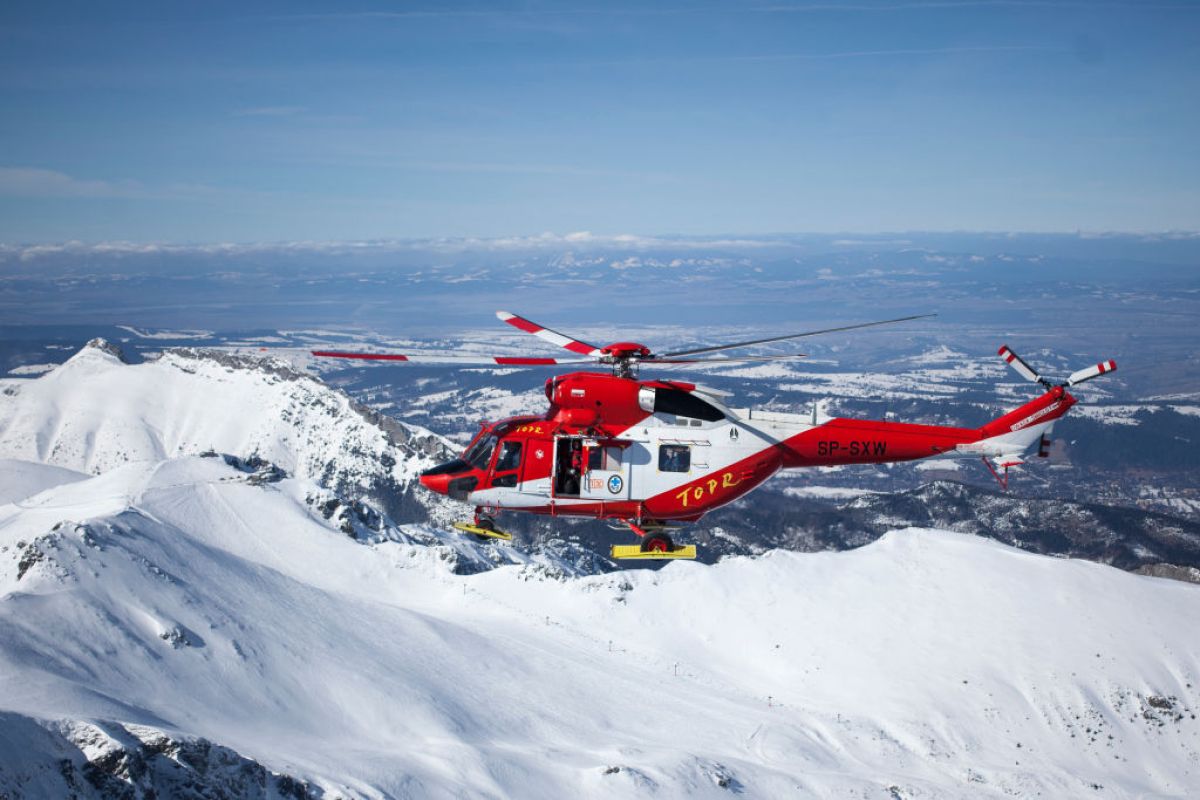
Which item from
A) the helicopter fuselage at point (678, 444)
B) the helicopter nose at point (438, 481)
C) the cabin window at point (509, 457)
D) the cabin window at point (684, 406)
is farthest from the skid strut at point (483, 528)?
the cabin window at point (684, 406)

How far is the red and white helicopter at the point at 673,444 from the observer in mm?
26422

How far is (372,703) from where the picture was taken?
5472 centimetres

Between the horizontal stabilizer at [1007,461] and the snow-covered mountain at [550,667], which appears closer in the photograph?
the horizontal stabilizer at [1007,461]

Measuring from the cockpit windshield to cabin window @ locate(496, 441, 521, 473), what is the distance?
0.36 m

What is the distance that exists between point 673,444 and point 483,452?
20.4 ft

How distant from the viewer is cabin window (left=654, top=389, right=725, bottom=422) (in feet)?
86.7

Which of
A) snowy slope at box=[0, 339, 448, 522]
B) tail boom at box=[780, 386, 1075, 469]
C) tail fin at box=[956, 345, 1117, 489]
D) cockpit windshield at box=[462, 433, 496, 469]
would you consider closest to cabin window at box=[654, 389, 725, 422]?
tail boom at box=[780, 386, 1075, 469]

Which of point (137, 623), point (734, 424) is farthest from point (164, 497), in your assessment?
point (734, 424)

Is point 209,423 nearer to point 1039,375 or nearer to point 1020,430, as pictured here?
point 1020,430

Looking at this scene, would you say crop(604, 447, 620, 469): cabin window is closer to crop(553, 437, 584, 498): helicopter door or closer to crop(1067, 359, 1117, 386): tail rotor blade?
crop(553, 437, 584, 498): helicopter door

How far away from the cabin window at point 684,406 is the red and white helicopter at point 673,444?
0.10 feet

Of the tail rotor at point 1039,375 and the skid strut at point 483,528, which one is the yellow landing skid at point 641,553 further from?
the tail rotor at point 1039,375

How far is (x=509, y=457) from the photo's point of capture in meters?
27.5

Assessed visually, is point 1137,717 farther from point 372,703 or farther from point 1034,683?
point 372,703
